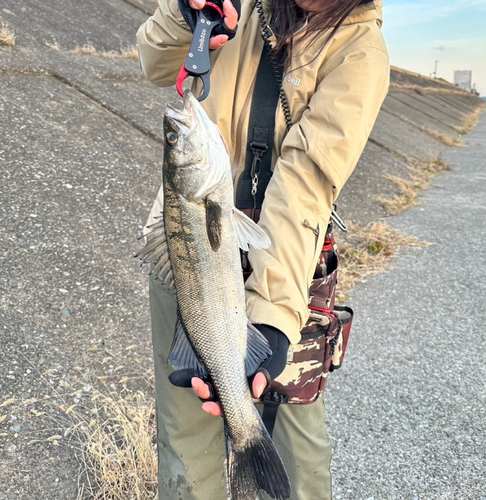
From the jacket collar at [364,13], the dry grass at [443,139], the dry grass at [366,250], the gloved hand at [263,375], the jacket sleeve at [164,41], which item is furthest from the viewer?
the dry grass at [443,139]

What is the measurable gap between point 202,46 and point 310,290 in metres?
1.05

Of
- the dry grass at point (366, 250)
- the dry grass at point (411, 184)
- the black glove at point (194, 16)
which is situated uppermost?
the black glove at point (194, 16)

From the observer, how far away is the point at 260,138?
1.90 m

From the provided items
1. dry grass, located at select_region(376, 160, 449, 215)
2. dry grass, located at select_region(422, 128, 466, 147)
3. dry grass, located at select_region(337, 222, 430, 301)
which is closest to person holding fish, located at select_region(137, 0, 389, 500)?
dry grass, located at select_region(337, 222, 430, 301)

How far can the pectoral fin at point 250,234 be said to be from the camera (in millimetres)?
1710

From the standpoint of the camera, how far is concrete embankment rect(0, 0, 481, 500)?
2.74 metres

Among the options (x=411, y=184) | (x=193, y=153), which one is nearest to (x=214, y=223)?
(x=193, y=153)

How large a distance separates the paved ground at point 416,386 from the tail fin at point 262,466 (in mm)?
1165

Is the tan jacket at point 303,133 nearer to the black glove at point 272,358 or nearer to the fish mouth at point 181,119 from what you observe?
the black glove at point 272,358

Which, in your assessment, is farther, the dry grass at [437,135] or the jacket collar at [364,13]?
the dry grass at [437,135]

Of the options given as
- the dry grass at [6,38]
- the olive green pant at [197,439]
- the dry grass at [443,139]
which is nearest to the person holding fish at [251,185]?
the olive green pant at [197,439]

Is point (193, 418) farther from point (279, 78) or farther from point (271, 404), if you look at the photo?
point (279, 78)

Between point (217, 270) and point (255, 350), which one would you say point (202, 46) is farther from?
point (255, 350)

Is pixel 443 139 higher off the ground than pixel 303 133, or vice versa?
pixel 303 133
